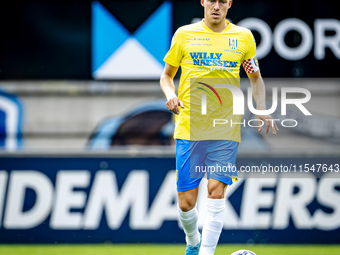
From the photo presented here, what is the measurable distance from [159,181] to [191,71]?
2.28m

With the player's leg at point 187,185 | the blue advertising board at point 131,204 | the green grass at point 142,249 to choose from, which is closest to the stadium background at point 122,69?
the blue advertising board at point 131,204

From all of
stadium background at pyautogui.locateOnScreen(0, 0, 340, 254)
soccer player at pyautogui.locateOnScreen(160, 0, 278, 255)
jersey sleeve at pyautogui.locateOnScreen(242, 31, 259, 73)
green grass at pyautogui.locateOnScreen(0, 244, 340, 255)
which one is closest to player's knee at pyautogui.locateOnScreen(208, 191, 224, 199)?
soccer player at pyautogui.locateOnScreen(160, 0, 278, 255)

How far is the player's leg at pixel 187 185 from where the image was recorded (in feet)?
11.0

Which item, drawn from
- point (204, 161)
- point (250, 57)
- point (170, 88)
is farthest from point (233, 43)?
point (204, 161)

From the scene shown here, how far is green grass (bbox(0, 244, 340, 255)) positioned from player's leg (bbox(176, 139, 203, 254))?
1452mm

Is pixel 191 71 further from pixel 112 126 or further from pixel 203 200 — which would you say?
pixel 112 126

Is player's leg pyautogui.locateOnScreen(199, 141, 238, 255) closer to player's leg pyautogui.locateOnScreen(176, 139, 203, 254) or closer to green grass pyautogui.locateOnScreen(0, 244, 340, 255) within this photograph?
player's leg pyautogui.locateOnScreen(176, 139, 203, 254)

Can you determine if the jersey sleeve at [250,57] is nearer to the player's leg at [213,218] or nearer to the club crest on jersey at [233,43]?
the club crest on jersey at [233,43]

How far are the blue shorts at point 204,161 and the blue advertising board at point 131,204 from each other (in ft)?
6.21

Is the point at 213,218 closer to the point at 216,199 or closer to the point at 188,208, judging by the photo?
the point at 216,199

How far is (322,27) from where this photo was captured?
6418 mm

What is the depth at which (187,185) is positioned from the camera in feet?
11.1

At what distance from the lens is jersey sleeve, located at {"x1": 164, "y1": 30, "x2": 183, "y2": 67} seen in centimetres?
331

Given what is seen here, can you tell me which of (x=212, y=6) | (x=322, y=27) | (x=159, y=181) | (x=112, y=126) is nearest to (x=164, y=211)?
(x=159, y=181)
